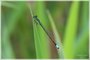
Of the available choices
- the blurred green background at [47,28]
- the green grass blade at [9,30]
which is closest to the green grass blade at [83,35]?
the blurred green background at [47,28]

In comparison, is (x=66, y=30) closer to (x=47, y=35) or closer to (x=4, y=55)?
(x=47, y=35)

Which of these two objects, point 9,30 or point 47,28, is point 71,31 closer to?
point 47,28

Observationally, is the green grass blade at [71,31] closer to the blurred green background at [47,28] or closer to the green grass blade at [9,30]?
the blurred green background at [47,28]

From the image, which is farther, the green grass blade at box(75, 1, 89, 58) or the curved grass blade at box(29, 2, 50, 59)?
the green grass blade at box(75, 1, 89, 58)

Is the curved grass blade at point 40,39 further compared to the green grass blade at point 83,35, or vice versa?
the green grass blade at point 83,35

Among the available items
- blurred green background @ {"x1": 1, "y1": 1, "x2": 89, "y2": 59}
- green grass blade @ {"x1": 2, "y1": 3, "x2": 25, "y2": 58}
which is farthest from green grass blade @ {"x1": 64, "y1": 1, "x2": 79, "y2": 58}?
green grass blade @ {"x1": 2, "y1": 3, "x2": 25, "y2": 58}

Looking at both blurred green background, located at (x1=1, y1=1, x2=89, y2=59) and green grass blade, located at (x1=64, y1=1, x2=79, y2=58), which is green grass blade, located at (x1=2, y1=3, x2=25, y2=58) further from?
green grass blade, located at (x1=64, y1=1, x2=79, y2=58)

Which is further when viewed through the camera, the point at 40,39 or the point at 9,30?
the point at 9,30

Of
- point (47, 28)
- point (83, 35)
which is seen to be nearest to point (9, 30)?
point (47, 28)
